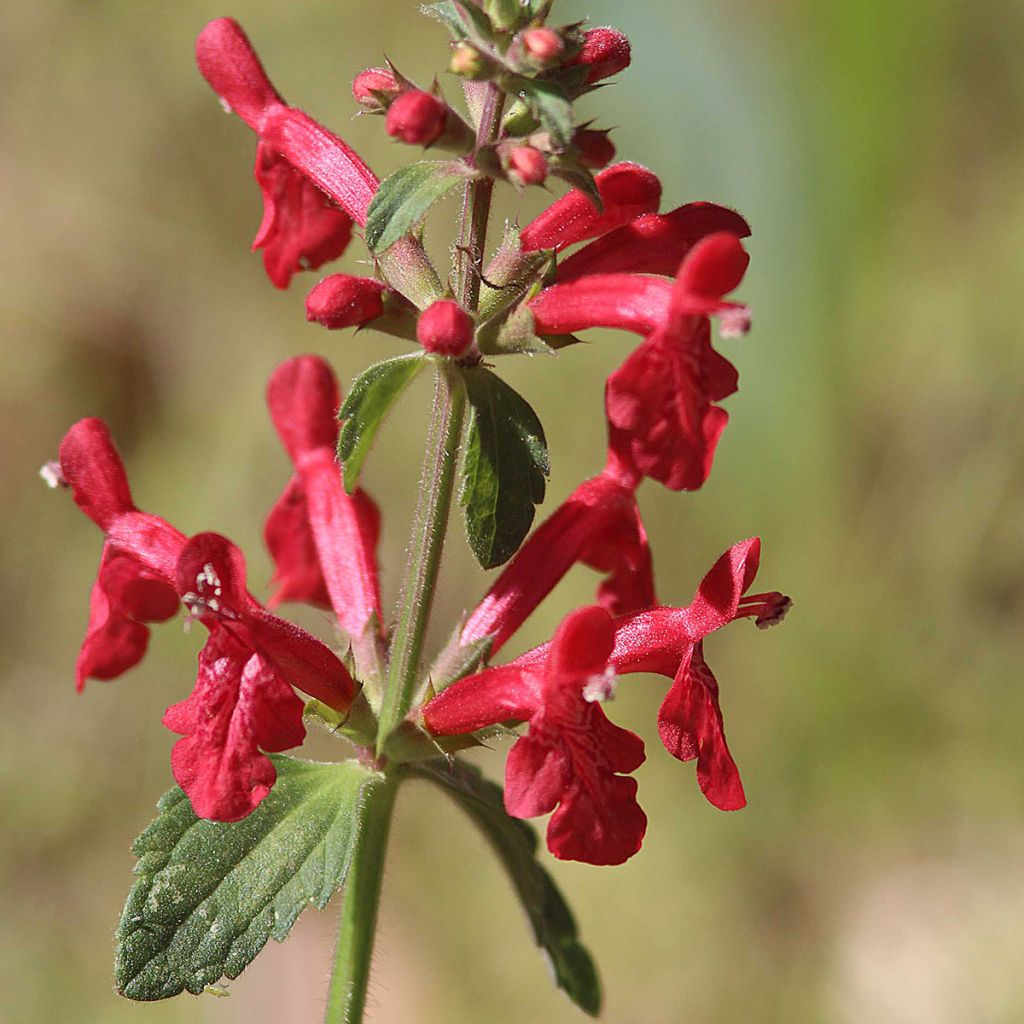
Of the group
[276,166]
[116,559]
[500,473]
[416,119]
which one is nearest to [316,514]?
[116,559]

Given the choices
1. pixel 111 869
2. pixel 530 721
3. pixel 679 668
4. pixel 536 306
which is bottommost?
pixel 111 869

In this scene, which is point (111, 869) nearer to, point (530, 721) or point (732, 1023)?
point (732, 1023)

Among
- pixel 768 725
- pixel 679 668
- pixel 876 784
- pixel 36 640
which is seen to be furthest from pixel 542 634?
pixel 679 668

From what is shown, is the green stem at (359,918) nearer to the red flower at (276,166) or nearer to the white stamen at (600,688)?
the white stamen at (600,688)

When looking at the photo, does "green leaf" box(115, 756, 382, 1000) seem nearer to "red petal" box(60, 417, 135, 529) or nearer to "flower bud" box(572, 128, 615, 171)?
"red petal" box(60, 417, 135, 529)

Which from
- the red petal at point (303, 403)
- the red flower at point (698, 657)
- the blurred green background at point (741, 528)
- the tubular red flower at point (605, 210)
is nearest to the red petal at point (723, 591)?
the red flower at point (698, 657)

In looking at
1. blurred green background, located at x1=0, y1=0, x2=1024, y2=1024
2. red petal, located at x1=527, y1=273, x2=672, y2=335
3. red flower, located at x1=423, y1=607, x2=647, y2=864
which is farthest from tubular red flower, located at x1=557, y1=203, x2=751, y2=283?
blurred green background, located at x1=0, y1=0, x2=1024, y2=1024
